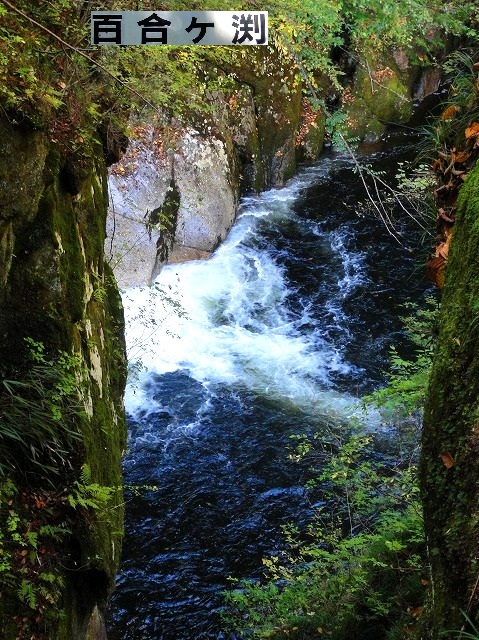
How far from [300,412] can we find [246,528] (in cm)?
207

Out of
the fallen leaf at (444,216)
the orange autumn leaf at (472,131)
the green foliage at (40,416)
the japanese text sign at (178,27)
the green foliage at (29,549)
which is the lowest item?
the green foliage at (29,549)

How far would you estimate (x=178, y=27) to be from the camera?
3545 millimetres

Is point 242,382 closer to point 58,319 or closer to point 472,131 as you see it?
point 58,319

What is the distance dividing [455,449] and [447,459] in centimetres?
7

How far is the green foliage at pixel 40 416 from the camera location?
387cm

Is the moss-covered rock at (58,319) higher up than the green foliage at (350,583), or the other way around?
the moss-covered rock at (58,319)

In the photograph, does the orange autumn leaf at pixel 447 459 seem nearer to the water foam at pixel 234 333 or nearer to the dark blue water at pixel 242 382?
the dark blue water at pixel 242 382

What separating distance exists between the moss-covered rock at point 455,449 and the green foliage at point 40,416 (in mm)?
2293

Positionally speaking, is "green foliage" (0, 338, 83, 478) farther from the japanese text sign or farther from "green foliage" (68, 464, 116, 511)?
the japanese text sign

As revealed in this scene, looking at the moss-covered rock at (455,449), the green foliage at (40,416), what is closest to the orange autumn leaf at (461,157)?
the moss-covered rock at (455,449)

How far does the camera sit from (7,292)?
410cm

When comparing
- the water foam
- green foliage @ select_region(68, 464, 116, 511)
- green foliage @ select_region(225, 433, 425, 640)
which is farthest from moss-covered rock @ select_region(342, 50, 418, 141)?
green foliage @ select_region(68, 464, 116, 511)

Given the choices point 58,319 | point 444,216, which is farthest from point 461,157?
point 58,319

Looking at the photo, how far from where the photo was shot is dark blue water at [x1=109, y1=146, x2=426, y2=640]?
6.89 m
